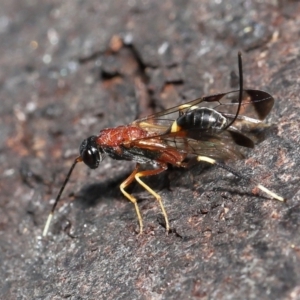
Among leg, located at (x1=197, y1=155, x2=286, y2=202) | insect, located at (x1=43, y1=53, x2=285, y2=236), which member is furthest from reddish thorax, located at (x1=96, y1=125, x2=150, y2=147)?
leg, located at (x1=197, y1=155, x2=286, y2=202)

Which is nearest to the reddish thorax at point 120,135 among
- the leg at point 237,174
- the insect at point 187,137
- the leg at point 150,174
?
the insect at point 187,137

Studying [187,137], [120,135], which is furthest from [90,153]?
[187,137]

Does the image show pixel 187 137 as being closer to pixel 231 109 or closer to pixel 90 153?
pixel 231 109

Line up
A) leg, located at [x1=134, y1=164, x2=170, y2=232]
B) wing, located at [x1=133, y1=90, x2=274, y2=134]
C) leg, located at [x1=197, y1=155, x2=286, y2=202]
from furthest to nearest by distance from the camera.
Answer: wing, located at [x1=133, y1=90, x2=274, y2=134] < leg, located at [x1=134, y1=164, x2=170, y2=232] < leg, located at [x1=197, y1=155, x2=286, y2=202]

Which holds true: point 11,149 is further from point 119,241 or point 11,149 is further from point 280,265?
point 280,265

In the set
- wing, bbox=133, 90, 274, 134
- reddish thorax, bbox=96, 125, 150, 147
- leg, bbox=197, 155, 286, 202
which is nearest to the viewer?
leg, bbox=197, 155, 286, 202

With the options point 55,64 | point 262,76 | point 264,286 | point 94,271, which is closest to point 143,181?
point 94,271

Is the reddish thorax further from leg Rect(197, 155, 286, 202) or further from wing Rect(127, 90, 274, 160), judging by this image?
leg Rect(197, 155, 286, 202)

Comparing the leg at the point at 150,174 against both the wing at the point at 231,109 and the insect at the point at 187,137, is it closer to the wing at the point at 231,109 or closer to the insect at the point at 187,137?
the insect at the point at 187,137
